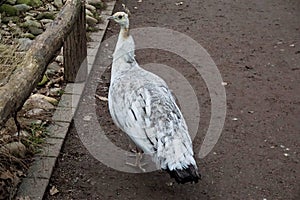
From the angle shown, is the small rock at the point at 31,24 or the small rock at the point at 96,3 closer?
the small rock at the point at 31,24

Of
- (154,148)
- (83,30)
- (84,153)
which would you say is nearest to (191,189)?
(154,148)

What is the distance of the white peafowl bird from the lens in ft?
10.2

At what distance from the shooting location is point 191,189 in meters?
3.49

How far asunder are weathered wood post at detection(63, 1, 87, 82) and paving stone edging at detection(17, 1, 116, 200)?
0.27 feet

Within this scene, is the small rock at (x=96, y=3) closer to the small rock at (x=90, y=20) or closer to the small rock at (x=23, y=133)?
the small rock at (x=90, y=20)

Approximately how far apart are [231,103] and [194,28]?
1804 mm

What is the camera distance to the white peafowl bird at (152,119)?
10.2 feet

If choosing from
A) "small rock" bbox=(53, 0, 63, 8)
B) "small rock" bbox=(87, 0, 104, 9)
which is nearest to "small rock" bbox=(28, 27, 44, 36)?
"small rock" bbox=(53, 0, 63, 8)

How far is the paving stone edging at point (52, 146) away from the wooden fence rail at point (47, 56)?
24 centimetres

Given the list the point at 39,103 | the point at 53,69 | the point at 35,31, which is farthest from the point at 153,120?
the point at 35,31

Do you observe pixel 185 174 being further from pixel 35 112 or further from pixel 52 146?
pixel 35 112

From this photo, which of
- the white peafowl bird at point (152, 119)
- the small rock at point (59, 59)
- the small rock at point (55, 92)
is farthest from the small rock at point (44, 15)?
the white peafowl bird at point (152, 119)

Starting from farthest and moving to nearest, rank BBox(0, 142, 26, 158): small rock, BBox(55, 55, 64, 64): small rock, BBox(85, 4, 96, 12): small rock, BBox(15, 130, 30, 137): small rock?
BBox(85, 4, 96, 12): small rock < BBox(55, 55, 64, 64): small rock < BBox(15, 130, 30, 137): small rock < BBox(0, 142, 26, 158): small rock

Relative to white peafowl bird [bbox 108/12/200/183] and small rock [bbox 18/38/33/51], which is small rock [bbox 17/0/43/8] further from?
white peafowl bird [bbox 108/12/200/183]
